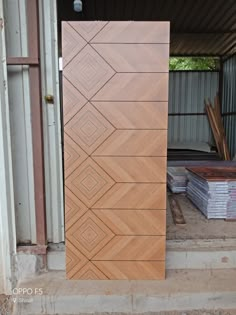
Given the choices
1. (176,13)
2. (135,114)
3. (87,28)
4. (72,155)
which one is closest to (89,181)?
(72,155)

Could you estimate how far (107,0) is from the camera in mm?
4418

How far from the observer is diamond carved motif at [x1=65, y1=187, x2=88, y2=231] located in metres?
2.09

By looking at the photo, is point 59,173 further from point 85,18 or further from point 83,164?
point 85,18

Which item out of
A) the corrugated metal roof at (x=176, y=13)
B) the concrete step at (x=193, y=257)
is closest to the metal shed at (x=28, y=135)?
the concrete step at (x=193, y=257)

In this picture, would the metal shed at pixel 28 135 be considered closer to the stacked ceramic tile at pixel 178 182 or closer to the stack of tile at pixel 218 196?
the stack of tile at pixel 218 196

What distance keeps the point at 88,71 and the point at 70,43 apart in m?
0.22

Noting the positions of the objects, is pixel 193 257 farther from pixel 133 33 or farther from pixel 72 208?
pixel 133 33

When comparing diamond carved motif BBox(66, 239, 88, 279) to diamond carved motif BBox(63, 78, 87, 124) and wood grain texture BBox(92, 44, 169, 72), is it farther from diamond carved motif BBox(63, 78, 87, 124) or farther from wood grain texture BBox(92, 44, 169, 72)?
wood grain texture BBox(92, 44, 169, 72)

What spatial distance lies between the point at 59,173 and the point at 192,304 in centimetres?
138

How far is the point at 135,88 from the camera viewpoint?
1.97m

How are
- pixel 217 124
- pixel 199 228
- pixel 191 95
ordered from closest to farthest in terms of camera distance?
pixel 199 228, pixel 217 124, pixel 191 95

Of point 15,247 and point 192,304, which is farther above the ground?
point 15,247

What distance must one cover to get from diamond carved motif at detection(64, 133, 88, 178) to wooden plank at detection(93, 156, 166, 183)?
0.34ft

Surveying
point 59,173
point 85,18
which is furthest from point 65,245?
point 85,18
